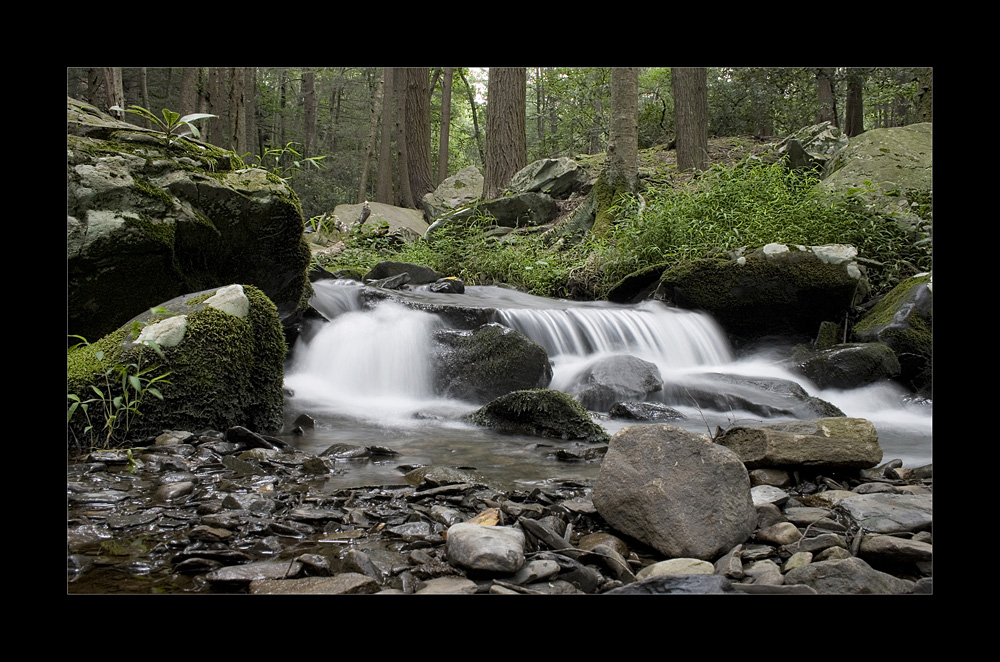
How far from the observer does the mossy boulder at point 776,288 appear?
24.5 ft

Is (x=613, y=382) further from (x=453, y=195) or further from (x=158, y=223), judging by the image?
(x=453, y=195)

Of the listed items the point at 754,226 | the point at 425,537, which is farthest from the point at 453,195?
the point at 425,537

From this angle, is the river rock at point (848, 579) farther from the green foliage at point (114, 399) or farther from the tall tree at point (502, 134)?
the tall tree at point (502, 134)

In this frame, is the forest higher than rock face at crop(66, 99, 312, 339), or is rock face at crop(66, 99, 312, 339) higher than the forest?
the forest

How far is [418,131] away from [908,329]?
552 inches

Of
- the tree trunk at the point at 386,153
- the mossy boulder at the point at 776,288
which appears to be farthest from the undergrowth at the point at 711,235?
the tree trunk at the point at 386,153

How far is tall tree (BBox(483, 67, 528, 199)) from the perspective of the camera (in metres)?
14.7

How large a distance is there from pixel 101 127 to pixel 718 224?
277 inches

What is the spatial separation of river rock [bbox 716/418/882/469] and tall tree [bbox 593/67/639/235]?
784 cm

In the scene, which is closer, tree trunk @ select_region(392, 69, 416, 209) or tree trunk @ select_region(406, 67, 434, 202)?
tree trunk @ select_region(392, 69, 416, 209)

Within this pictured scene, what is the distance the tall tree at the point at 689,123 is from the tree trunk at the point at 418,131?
6568 mm

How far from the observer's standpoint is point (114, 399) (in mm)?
3248

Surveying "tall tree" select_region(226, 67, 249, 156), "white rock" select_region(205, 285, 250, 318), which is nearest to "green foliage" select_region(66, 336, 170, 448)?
"white rock" select_region(205, 285, 250, 318)

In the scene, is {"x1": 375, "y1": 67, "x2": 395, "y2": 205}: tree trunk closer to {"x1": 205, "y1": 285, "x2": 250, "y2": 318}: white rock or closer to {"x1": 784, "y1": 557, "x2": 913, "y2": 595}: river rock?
{"x1": 205, "y1": 285, "x2": 250, "y2": 318}: white rock
